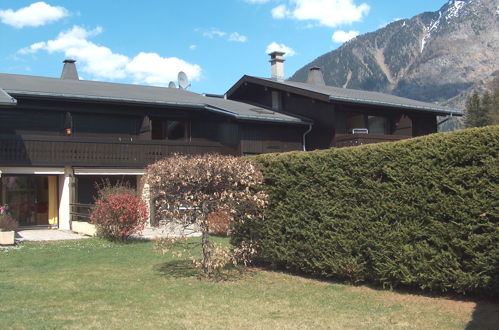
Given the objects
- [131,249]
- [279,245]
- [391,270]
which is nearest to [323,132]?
[131,249]

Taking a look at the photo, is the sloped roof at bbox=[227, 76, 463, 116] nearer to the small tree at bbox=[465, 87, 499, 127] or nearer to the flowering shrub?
the flowering shrub

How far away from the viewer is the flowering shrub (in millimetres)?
15227

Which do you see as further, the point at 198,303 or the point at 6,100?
the point at 6,100

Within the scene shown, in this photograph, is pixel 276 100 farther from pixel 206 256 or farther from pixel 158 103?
pixel 206 256

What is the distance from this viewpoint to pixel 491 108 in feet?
229

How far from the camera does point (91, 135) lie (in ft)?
72.6

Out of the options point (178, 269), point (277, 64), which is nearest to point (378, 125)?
point (277, 64)

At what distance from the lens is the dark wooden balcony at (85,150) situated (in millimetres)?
19266

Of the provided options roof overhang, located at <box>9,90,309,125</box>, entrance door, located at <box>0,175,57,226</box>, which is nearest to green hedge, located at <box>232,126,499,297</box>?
roof overhang, located at <box>9,90,309,125</box>

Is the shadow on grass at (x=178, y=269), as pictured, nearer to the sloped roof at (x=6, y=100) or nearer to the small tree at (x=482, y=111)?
the sloped roof at (x=6, y=100)

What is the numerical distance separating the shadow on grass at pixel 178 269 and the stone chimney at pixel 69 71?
61.8 ft

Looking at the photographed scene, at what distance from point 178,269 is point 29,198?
13103 millimetres

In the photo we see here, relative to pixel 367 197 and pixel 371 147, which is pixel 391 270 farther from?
pixel 371 147

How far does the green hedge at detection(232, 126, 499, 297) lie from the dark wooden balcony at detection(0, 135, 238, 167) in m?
12.3
